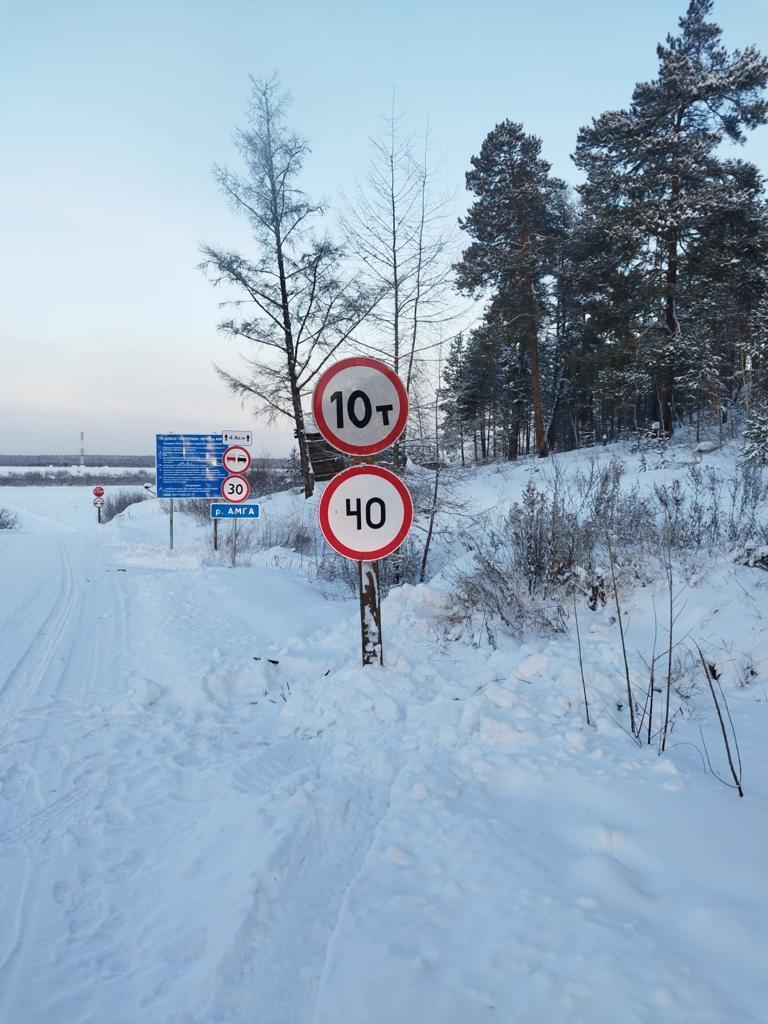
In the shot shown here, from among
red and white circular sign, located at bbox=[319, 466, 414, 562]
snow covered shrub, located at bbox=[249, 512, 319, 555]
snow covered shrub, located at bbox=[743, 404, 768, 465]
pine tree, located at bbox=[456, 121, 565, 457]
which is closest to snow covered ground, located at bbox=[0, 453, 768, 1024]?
red and white circular sign, located at bbox=[319, 466, 414, 562]

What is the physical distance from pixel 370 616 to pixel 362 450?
1.27 metres

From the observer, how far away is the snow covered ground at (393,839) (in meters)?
1.43

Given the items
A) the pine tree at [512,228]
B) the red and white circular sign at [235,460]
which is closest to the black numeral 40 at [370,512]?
the red and white circular sign at [235,460]

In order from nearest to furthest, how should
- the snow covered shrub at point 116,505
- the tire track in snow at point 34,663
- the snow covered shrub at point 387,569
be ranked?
1. the tire track in snow at point 34,663
2. the snow covered shrub at point 387,569
3. the snow covered shrub at point 116,505

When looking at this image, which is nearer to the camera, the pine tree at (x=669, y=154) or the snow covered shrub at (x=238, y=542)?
the snow covered shrub at (x=238, y=542)

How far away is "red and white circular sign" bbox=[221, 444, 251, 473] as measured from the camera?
10.9m

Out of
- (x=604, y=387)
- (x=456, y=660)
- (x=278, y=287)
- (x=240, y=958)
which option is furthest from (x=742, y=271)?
(x=240, y=958)

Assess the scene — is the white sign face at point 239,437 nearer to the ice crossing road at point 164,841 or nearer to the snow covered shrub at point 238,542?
the snow covered shrub at point 238,542

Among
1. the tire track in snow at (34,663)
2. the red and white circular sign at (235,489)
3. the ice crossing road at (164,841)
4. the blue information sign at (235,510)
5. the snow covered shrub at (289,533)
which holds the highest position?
the red and white circular sign at (235,489)

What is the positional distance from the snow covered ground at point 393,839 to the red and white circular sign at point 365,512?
0.95 m

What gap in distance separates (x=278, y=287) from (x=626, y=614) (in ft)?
55.6

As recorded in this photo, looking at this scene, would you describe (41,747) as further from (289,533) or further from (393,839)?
(289,533)

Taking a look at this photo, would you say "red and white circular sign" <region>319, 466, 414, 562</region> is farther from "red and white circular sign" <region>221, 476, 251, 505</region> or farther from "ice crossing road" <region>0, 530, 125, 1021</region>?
"red and white circular sign" <region>221, 476, 251, 505</region>

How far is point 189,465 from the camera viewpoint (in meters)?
14.6
